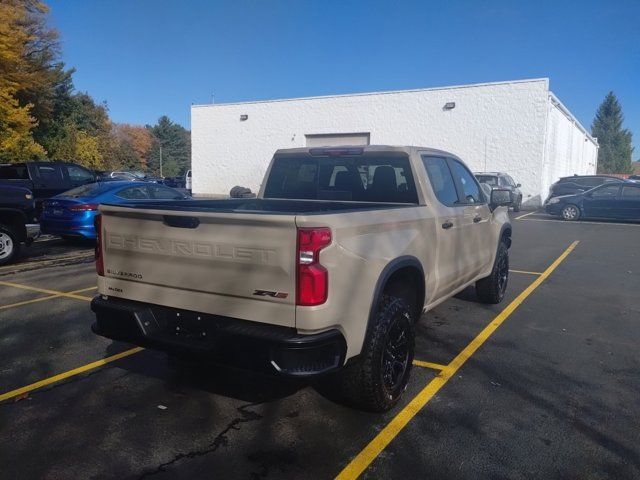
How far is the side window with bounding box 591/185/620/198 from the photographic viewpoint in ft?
63.0

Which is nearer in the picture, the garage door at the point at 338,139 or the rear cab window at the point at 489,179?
the rear cab window at the point at 489,179

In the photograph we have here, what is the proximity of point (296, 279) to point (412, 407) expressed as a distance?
1.56 meters

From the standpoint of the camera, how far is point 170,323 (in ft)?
11.3

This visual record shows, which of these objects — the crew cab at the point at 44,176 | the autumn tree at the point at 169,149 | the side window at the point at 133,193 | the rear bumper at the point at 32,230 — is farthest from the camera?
the autumn tree at the point at 169,149

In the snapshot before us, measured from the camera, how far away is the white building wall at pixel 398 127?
85.2ft

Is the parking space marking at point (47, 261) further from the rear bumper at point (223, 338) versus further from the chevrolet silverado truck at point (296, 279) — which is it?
the rear bumper at point (223, 338)

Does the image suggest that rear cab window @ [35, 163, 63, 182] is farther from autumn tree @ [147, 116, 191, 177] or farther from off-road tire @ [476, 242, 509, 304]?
autumn tree @ [147, 116, 191, 177]

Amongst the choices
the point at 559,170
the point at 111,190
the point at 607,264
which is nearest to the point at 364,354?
the point at 607,264

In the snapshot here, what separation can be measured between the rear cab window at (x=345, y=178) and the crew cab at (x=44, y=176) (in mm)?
10496

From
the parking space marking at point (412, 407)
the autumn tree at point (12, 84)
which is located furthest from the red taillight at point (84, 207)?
the autumn tree at point (12, 84)

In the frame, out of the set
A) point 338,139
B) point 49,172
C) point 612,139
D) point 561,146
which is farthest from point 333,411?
point 612,139

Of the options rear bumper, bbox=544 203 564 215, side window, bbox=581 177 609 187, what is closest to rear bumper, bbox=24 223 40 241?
rear bumper, bbox=544 203 564 215

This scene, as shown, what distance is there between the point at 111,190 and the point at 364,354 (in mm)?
9454

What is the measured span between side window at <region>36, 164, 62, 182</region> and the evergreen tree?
335 ft
